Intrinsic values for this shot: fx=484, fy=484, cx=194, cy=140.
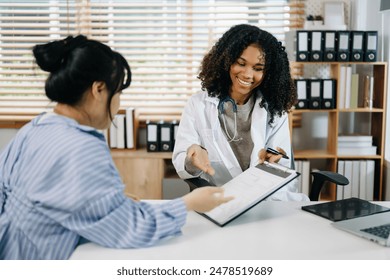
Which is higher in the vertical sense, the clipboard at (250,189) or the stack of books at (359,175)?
the clipboard at (250,189)

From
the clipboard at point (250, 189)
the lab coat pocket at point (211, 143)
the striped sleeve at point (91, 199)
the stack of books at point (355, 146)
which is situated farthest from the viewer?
the stack of books at point (355, 146)

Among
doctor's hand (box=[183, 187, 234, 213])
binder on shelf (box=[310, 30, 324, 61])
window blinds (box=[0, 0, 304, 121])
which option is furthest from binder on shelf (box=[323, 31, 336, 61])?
doctor's hand (box=[183, 187, 234, 213])

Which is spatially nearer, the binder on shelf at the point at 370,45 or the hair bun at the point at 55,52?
the hair bun at the point at 55,52

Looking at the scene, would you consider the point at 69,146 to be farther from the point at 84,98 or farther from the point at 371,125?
the point at 371,125

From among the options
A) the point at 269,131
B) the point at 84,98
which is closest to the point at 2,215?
the point at 84,98

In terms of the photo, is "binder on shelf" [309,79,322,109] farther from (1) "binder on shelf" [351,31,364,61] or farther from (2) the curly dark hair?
(2) the curly dark hair

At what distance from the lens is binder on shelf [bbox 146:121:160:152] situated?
3.34 metres

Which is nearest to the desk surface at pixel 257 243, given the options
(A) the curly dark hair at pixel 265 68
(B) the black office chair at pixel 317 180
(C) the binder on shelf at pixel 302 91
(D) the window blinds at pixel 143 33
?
(B) the black office chair at pixel 317 180

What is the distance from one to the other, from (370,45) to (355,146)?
681 mm

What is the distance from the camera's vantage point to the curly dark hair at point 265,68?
6.53 feet

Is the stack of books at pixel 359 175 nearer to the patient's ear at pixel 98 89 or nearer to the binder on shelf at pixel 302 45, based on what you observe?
the binder on shelf at pixel 302 45

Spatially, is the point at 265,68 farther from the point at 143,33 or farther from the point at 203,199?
the point at 143,33

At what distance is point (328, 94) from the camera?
10.6ft

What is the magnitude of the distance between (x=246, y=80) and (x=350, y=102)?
5.07 feet
